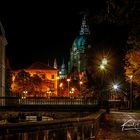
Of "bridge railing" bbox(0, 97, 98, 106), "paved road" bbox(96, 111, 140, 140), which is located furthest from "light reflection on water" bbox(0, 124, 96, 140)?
"bridge railing" bbox(0, 97, 98, 106)

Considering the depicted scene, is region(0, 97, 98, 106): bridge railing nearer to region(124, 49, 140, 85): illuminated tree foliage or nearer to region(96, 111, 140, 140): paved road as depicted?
region(124, 49, 140, 85): illuminated tree foliage

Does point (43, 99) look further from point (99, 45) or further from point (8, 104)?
point (99, 45)

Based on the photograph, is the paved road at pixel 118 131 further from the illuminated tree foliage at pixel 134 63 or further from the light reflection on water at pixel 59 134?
the illuminated tree foliage at pixel 134 63

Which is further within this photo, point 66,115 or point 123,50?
point 123,50

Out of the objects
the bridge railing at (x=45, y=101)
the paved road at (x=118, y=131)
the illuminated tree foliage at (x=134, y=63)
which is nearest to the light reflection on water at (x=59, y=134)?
the paved road at (x=118, y=131)

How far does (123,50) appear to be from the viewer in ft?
202

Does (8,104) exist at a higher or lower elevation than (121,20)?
lower

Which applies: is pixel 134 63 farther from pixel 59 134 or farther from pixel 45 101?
pixel 59 134

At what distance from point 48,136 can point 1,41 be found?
2639 inches

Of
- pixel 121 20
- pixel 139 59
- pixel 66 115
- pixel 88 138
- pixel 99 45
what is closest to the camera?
pixel 121 20

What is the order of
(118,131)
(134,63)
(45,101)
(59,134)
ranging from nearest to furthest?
(59,134) < (118,131) < (134,63) < (45,101)

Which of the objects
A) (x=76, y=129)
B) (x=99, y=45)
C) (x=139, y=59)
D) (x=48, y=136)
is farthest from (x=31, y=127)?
(x=99, y=45)

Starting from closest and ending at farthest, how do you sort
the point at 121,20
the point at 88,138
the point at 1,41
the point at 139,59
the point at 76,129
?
the point at 121,20, the point at 76,129, the point at 88,138, the point at 139,59, the point at 1,41

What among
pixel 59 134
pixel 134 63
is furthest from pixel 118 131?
pixel 134 63
